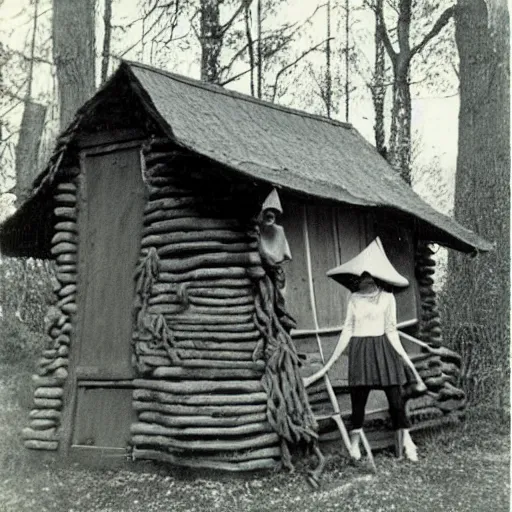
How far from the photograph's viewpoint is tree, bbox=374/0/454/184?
701 inches

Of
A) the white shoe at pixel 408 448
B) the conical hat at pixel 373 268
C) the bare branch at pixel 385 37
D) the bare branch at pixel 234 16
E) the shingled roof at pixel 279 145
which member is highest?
the bare branch at pixel 234 16

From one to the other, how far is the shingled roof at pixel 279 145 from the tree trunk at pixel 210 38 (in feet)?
25.1

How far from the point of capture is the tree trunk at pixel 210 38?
19.8 meters

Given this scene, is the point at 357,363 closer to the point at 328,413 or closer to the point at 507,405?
the point at 328,413

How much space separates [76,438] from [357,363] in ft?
10.8

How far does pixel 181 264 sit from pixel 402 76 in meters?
12.1

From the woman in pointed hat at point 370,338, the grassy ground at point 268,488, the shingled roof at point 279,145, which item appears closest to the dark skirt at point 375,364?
the woman in pointed hat at point 370,338

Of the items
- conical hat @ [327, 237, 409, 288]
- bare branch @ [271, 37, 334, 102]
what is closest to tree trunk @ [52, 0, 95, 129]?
conical hat @ [327, 237, 409, 288]

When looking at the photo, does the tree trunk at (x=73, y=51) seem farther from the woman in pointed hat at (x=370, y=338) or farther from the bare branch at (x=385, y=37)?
the bare branch at (x=385, y=37)

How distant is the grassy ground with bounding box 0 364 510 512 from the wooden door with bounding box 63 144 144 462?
0.48 m

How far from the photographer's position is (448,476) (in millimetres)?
8648

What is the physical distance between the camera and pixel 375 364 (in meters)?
8.81

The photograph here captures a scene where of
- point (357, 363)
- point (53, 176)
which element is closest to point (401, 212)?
point (357, 363)

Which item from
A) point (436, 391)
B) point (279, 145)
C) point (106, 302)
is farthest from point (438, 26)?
point (106, 302)
